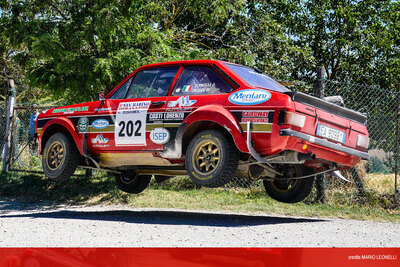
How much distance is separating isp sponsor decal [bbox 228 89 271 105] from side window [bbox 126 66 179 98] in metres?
1.21

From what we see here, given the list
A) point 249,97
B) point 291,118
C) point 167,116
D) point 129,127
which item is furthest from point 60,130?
point 291,118

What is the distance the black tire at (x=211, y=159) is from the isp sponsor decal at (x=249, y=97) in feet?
1.38

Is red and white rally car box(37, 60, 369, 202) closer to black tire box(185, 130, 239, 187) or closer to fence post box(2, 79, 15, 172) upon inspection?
black tire box(185, 130, 239, 187)

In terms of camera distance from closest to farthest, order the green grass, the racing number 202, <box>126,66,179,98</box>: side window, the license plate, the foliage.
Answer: the license plate
the racing number 202
<box>126,66,179,98</box>: side window
the green grass
the foliage

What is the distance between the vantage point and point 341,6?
19.4 meters

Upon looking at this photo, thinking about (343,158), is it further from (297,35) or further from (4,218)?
(297,35)

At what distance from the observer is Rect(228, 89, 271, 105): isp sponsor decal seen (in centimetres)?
541

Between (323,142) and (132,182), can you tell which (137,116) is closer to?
(132,182)

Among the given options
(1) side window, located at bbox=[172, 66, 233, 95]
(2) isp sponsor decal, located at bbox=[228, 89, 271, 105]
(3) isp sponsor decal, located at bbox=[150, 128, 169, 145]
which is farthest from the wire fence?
(3) isp sponsor decal, located at bbox=[150, 128, 169, 145]

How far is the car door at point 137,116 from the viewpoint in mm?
6294

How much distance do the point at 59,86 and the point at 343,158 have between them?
18.6 ft

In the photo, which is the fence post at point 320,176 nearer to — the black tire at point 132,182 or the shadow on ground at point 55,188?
the black tire at point 132,182

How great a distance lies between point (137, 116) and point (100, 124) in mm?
760

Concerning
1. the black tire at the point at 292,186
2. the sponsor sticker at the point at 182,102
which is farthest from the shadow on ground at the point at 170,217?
the sponsor sticker at the point at 182,102
